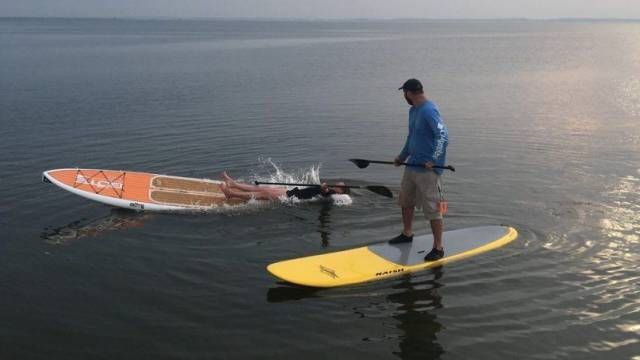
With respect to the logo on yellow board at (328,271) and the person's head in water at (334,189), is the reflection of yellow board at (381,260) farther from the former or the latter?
the person's head in water at (334,189)

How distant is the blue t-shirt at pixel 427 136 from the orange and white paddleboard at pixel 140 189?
5121mm

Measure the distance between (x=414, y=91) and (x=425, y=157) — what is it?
1081mm

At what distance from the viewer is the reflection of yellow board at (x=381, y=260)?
8945 mm

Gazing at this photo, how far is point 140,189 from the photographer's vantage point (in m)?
13.1

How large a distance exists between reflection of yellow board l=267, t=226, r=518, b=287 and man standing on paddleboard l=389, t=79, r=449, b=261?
367mm

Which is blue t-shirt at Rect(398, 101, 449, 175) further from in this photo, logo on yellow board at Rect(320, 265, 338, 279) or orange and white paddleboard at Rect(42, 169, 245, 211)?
orange and white paddleboard at Rect(42, 169, 245, 211)

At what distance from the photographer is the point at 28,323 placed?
8.11 meters

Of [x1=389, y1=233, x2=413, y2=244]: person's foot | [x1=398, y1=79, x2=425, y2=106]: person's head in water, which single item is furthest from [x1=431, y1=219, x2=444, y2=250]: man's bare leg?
[x1=398, y1=79, x2=425, y2=106]: person's head in water

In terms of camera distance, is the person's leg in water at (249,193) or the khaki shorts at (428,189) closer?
the khaki shorts at (428,189)

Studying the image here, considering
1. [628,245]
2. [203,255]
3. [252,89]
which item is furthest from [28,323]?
[252,89]

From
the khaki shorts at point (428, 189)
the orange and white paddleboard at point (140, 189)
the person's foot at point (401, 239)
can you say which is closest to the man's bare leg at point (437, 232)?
the khaki shorts at point (428, 189)

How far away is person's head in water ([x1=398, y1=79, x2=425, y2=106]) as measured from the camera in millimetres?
8680

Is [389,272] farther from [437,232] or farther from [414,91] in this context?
[414,91]

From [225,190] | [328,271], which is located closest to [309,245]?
[328,271]
